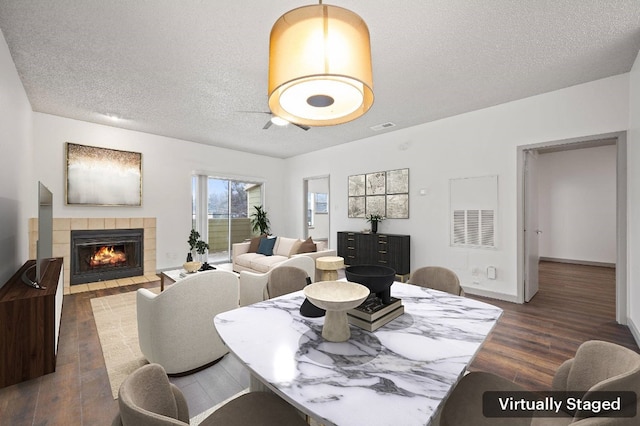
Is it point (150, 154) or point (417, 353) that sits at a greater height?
point (150, 154)

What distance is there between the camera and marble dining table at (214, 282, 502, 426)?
2.35ft

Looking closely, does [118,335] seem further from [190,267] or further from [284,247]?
[284,247]

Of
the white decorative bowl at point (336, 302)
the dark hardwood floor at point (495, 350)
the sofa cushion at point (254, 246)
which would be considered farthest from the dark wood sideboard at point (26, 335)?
the sofa cushion at point (254, 246)

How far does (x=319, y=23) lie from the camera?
3.38ft

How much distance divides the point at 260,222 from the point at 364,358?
644 cm

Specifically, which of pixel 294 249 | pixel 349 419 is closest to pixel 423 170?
pixel 294 249

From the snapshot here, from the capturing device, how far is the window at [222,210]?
6228 mm

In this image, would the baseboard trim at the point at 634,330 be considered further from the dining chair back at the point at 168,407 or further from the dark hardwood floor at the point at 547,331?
the dining chair back at the point at 168,407

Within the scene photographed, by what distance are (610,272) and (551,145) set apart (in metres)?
4.01

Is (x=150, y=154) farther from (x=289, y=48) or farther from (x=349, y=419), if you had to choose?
(x=349, y=419)

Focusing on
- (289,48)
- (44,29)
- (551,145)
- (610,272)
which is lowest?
(610,272)

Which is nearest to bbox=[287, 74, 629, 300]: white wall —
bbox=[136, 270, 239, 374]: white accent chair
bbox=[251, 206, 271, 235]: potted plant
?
bbox=[251, 206, 271, 235]: potted plant

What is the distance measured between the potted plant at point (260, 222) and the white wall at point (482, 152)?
2.75 m

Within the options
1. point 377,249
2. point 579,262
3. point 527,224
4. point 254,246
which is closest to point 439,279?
point 527,224
